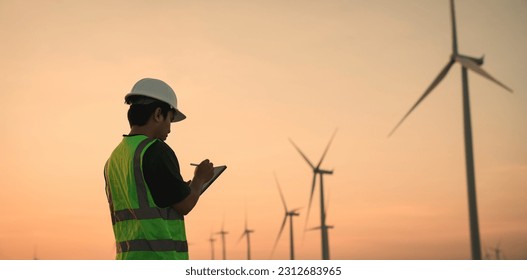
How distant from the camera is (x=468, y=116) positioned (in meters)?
40.1

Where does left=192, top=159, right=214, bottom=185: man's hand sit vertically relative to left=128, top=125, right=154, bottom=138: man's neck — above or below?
below

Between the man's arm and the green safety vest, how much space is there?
81 millimetres

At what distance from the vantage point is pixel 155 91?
5848mm

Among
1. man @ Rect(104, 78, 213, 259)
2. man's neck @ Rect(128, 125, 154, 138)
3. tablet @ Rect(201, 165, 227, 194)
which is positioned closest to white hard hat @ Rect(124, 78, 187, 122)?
man @ Rect(104, 78, 213, 259)

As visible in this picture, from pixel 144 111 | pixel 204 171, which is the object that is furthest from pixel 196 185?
pixel 144 111

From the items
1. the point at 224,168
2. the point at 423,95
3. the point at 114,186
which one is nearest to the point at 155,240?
the point at 114,186

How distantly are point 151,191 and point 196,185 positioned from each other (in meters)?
0.41

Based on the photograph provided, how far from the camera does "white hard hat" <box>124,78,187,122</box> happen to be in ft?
19.1

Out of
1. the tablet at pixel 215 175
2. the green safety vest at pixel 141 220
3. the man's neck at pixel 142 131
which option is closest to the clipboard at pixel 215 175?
the tablet at pixel 215 175

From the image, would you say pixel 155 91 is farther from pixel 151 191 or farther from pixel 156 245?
pixel 156 245

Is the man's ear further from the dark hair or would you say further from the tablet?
the tablet

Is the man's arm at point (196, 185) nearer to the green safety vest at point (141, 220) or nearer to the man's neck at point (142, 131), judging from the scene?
the green safety vest at point (141, 220)

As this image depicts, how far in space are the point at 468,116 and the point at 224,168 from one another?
35.5m

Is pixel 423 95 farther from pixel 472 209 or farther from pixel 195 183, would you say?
pixel 195 183
